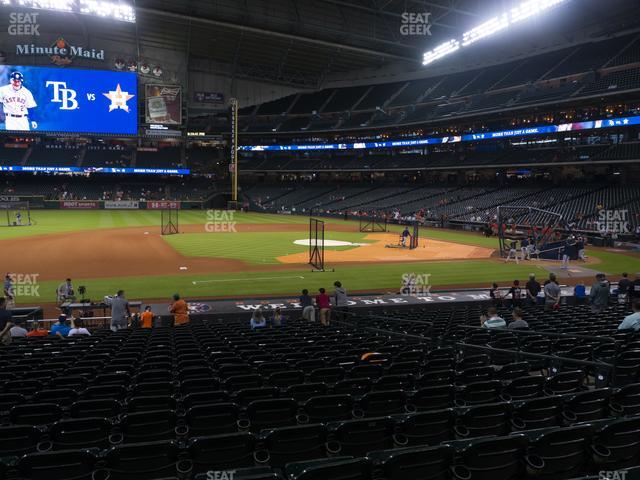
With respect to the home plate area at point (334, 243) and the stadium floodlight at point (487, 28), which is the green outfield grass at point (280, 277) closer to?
the home plate area at point (334, 243)

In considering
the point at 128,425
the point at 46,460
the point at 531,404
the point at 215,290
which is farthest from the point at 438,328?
the point at 215,290

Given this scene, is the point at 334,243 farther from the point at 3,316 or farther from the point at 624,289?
the point at 3,316

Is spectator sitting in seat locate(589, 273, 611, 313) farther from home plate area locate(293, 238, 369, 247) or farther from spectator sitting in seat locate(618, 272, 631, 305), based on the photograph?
home plate area locate(293, 238, 369, 247)

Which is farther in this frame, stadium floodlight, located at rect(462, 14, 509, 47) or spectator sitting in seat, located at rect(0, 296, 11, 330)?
stadium floodlight, located at rect(462, 14, 509, 47)

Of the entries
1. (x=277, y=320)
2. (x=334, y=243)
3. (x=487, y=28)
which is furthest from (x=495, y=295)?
(x=487, y=28)

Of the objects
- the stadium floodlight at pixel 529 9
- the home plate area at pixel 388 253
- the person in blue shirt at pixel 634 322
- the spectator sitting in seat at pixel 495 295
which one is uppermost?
the stadium floodlight at pixel 529 9

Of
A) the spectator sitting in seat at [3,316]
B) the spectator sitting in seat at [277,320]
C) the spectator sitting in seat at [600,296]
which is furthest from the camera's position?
the spectator sitting in seat at [277,320]

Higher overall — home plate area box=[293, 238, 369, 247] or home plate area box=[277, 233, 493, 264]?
home plate area box=[293, 238, 369, 247]

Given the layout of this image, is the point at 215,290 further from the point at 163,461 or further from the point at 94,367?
the point at 163,461

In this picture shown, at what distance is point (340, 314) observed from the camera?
752 inches

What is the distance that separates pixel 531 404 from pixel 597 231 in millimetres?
43621

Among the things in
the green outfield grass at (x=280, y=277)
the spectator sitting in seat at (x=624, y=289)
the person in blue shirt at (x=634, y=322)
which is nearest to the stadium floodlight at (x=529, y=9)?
the green outfield grass at (x=280, y=277)

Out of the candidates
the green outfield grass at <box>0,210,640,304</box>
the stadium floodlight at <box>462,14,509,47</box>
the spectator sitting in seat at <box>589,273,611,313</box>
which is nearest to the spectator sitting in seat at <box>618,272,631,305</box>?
the spectator sitting in seat at <box>589,273,611,313</box>

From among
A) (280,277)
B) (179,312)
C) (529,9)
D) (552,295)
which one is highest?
(529,9)
